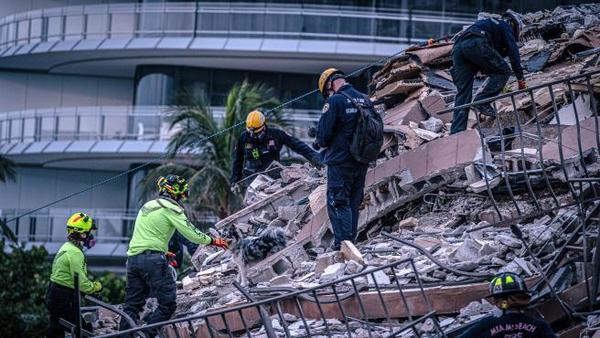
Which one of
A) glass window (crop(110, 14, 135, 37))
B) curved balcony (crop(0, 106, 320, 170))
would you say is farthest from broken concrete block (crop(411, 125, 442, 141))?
glass window (crop(110, 14, 135, 37))

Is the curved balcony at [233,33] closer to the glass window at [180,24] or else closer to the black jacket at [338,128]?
the glass window at [180,24]

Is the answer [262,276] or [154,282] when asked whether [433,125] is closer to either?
[262,276]

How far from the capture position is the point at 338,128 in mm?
14016

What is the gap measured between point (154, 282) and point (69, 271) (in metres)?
1.25

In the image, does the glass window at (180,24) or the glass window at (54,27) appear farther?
the glass window at (54,27)

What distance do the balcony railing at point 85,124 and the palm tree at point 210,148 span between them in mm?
6835

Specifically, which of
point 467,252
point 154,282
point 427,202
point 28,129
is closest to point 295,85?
point 28,129

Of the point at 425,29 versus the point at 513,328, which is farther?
the point at 425,29

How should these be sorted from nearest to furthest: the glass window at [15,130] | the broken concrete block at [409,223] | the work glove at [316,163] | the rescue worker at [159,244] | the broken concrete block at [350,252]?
the broken concrete block at [350,252]
the rescue worker at [159,244]
the broken concrete block at [409,223]
the work glove at [316,163]
the glass window at [15,130]

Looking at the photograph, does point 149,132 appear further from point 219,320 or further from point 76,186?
point 219,320

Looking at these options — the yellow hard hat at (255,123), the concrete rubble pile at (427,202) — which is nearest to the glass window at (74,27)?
the yellow hard hat at (255,123)

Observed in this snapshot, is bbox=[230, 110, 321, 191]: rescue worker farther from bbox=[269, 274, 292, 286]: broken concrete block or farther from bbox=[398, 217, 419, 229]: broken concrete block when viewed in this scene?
bbox=[269, 274, 292, 286]: broken concrete block

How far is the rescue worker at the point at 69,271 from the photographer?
567 inches

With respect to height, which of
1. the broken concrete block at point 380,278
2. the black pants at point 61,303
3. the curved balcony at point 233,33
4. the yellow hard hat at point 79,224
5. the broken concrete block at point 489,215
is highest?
the curved balcony at point 233,33
